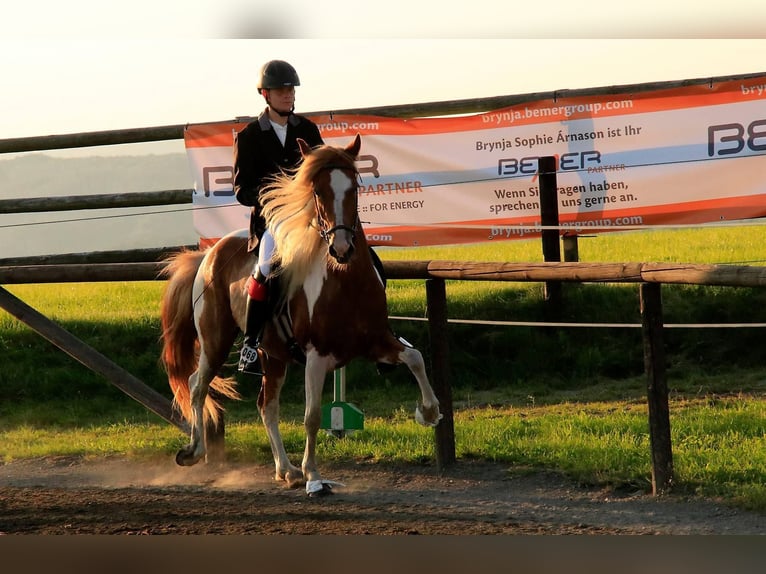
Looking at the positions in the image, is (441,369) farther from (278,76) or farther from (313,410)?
(278,76)

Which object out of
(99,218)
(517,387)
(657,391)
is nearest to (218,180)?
(99,218)

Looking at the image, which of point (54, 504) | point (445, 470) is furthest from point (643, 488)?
point (54, 504)

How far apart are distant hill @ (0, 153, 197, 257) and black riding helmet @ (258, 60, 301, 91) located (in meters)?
3.87

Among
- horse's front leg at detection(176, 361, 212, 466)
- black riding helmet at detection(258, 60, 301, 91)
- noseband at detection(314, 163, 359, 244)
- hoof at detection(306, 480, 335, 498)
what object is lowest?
hoof at detection(306, 480, 335, 498)

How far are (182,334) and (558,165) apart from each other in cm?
361

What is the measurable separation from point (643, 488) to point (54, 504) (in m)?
3.28

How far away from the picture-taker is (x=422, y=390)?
6.21 m

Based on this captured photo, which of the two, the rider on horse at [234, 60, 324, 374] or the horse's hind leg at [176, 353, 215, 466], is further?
the horse's hind leg at [176, 353, 215, 466]

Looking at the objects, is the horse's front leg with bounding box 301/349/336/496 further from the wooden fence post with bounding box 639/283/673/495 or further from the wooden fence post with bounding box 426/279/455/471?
the wooden fence post with bounding box 639/283/673/495

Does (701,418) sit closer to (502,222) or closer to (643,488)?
(643,488)

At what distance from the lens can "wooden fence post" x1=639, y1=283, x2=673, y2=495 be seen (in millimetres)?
5871

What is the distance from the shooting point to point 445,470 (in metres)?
6.90

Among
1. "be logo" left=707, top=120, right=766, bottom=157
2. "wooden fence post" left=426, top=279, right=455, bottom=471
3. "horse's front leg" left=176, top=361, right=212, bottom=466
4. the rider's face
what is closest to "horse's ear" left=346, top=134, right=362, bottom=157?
the rider's face

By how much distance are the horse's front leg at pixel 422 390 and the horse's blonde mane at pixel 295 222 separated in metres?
0.71
